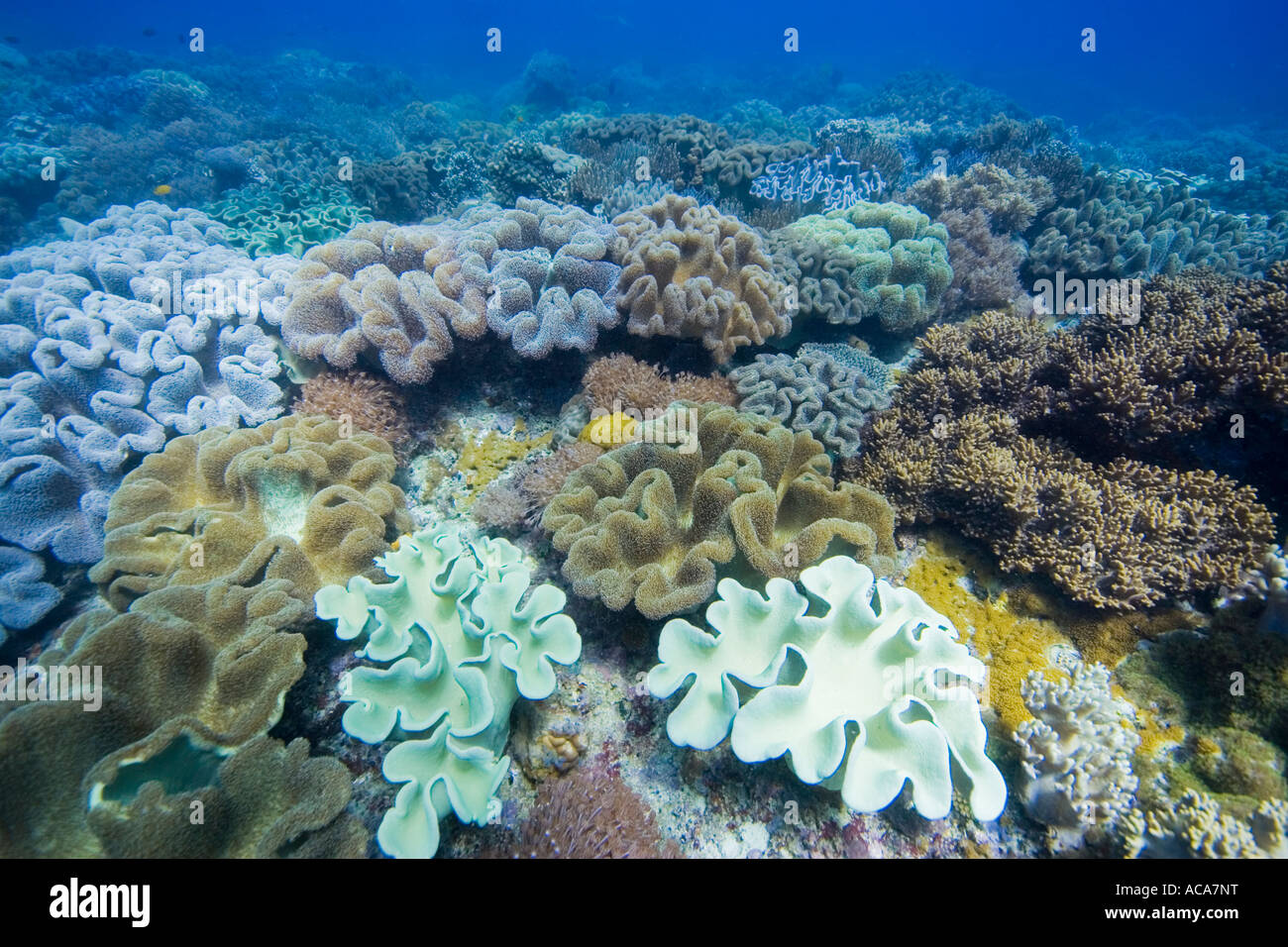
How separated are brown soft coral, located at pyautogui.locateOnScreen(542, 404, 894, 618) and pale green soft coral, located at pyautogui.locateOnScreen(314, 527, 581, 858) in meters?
0.43

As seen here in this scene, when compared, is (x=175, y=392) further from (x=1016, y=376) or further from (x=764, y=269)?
(x=1016, y=376)

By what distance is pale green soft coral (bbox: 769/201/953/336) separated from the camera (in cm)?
571

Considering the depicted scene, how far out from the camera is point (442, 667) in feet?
8.71

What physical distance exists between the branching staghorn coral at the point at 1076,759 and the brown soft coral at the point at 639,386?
3071mm

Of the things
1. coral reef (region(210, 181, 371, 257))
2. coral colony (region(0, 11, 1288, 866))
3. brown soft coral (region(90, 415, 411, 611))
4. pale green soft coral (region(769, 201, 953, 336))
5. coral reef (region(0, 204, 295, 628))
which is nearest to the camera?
coral colony (region(0, 11, 1288, 866))

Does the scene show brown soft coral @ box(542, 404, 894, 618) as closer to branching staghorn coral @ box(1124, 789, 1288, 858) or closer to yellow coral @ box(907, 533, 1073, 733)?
yellow coral @ box(907, 533, 1073, 733)

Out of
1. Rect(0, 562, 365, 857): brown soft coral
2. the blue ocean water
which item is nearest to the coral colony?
Rect(0, 562, 365, 857): brown soft coral

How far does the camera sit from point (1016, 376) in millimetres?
4715

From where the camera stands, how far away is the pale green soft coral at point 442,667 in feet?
7.69

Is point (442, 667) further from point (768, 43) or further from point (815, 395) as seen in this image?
point (768, 43)

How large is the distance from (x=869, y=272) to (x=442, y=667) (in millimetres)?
5603

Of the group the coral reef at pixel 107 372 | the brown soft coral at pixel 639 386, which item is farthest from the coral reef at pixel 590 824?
the coral reef at pixel 107 372
